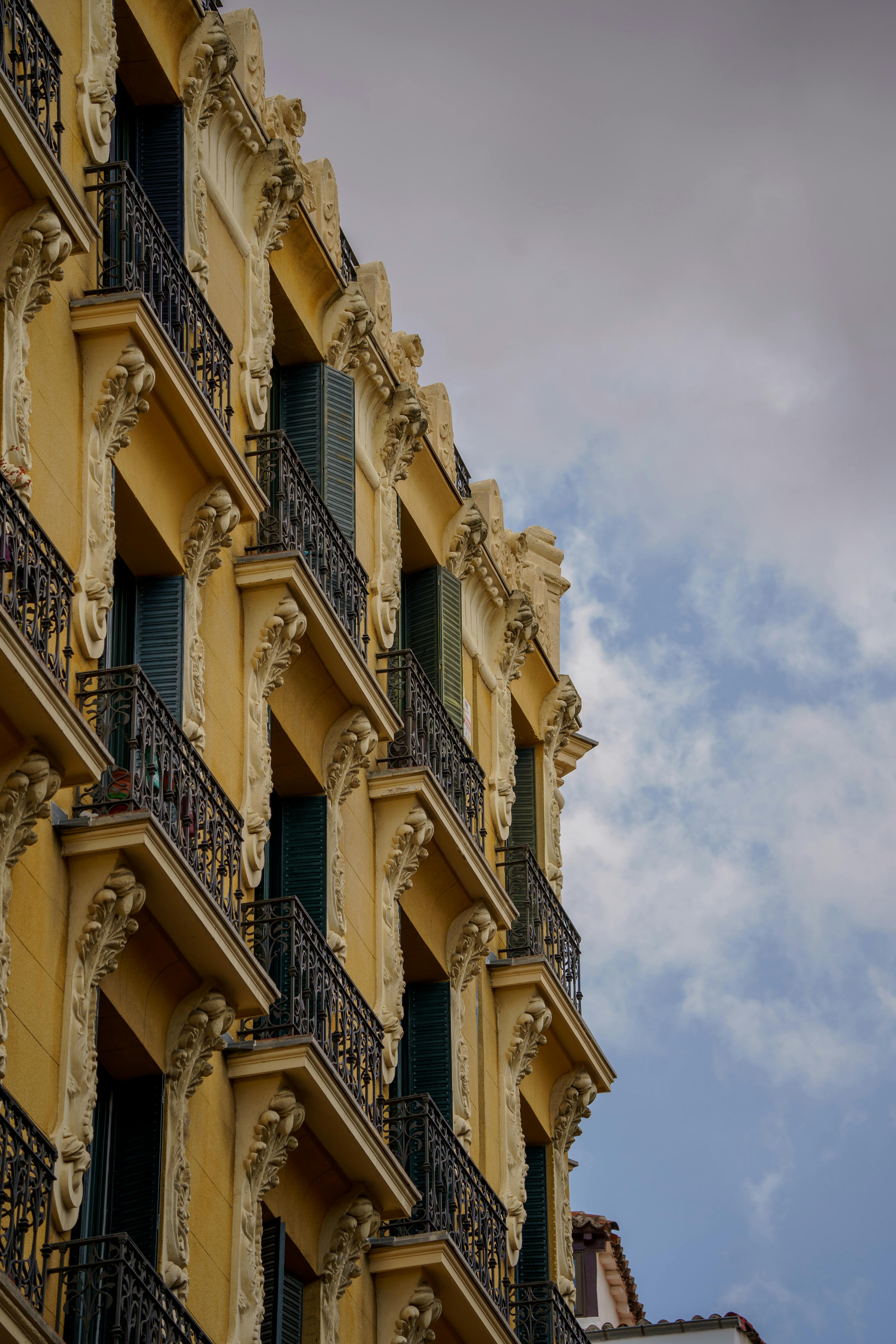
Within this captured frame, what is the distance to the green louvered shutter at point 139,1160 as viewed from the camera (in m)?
16.3

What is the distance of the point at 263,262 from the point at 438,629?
4.72m

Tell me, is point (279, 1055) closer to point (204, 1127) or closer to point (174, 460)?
point (204, 1127)

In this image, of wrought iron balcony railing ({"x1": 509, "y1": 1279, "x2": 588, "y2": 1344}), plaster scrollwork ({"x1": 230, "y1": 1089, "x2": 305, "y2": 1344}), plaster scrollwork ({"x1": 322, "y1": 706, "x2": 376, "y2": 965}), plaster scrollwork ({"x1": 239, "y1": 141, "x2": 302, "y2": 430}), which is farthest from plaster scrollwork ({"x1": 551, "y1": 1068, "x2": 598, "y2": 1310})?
plaster scrollwork ({"x1": 239, "y1": 141, "x2": 302, "y2": 430})

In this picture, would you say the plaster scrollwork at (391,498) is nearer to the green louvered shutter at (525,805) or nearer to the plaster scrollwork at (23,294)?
the green louvered shutter at (525,805)

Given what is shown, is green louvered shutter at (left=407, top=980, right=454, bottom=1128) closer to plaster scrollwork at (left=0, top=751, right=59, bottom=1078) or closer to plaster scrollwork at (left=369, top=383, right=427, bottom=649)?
plaster scrollwork at (left=369, top=383, right=427, bottom=649)

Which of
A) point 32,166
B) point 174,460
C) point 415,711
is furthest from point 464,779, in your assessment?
point 32,166

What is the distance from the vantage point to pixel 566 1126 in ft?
86.0

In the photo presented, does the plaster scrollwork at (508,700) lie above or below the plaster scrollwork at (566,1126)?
above

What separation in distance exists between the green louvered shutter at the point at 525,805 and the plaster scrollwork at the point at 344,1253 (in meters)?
8.06

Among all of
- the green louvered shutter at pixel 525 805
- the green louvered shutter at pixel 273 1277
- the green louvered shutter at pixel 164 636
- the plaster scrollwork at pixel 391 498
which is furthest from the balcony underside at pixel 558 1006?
the green louvered shutter at pixel 164 636

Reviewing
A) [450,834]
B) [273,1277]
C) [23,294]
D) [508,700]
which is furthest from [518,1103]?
[23,294]

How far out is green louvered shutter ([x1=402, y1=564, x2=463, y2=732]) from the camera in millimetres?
24547

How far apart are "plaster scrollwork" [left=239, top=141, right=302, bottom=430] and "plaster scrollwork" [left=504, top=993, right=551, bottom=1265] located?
6873 millimetres

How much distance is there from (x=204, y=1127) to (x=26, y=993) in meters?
2.88
